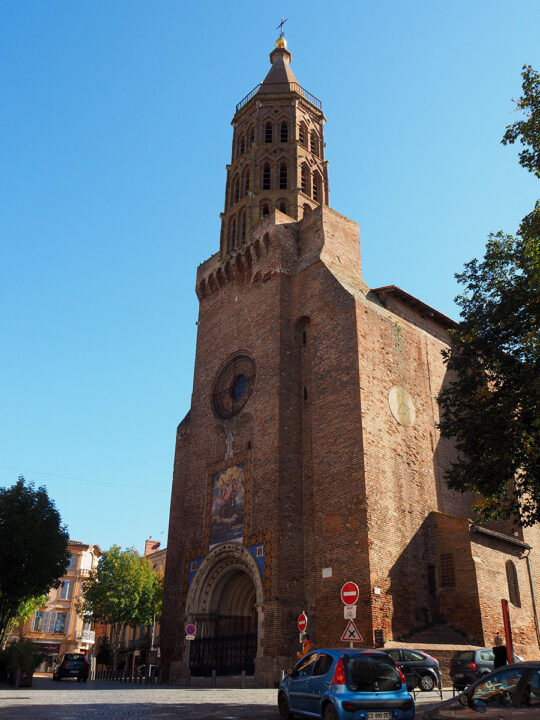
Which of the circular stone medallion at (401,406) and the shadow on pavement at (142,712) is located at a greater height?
the circular stone medallion at (401,406)

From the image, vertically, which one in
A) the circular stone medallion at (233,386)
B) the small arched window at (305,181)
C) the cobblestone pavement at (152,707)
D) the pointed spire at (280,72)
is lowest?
the cobblestone pavement at (152,707)

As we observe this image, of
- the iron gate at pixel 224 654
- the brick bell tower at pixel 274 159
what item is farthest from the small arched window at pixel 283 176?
the iron gate at pixel 224 654

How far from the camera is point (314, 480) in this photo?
74.2 ft

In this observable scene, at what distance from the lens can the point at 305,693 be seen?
10016mm

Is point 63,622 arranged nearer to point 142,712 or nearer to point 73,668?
point 73,668

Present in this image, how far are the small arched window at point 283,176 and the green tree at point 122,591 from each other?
92.5ft

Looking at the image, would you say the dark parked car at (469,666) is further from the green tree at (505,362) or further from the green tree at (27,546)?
the green tree at (27,546)

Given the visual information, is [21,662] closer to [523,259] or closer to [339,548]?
[339,548]

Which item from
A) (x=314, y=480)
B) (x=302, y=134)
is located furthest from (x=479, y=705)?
(x=302, y=134)

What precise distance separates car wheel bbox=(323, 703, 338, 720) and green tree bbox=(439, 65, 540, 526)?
759cm

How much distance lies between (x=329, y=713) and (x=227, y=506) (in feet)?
51.8

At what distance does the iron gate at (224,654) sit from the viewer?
21986 millimetres

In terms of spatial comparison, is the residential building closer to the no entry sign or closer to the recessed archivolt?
the recessed archivolt

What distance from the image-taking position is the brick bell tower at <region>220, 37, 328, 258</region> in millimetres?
32406
